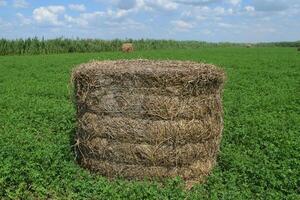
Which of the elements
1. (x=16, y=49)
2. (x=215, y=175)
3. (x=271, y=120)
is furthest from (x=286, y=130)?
(x=16, y=49)

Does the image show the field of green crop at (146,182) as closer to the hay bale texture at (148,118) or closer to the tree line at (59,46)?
the hay bale texture at (148,118)

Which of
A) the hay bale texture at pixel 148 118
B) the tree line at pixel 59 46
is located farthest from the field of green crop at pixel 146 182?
the tree line at pixel 59 46

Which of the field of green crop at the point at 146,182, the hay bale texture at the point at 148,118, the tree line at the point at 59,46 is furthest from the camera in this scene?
the tree line at the point at 59,46

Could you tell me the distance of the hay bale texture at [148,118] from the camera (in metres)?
6.23

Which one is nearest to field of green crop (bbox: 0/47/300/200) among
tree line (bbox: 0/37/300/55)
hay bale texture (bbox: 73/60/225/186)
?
hay bale texture (bbox: 73/60/225/186)

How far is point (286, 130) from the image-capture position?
9.09 m

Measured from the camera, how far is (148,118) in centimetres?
627

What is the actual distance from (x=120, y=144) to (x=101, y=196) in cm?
86

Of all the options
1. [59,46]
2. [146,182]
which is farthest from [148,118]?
[59,46]

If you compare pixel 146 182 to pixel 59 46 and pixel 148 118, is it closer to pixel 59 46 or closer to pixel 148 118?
pixel 148 118

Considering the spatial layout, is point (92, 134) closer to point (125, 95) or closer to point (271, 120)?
point (125, 95)

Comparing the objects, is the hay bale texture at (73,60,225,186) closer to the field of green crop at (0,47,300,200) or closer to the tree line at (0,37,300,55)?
the field of green crop at (0,47,300,200)

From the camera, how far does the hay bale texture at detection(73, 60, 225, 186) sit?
6230 mm

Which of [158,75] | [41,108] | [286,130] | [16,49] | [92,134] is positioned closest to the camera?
[158,75]
